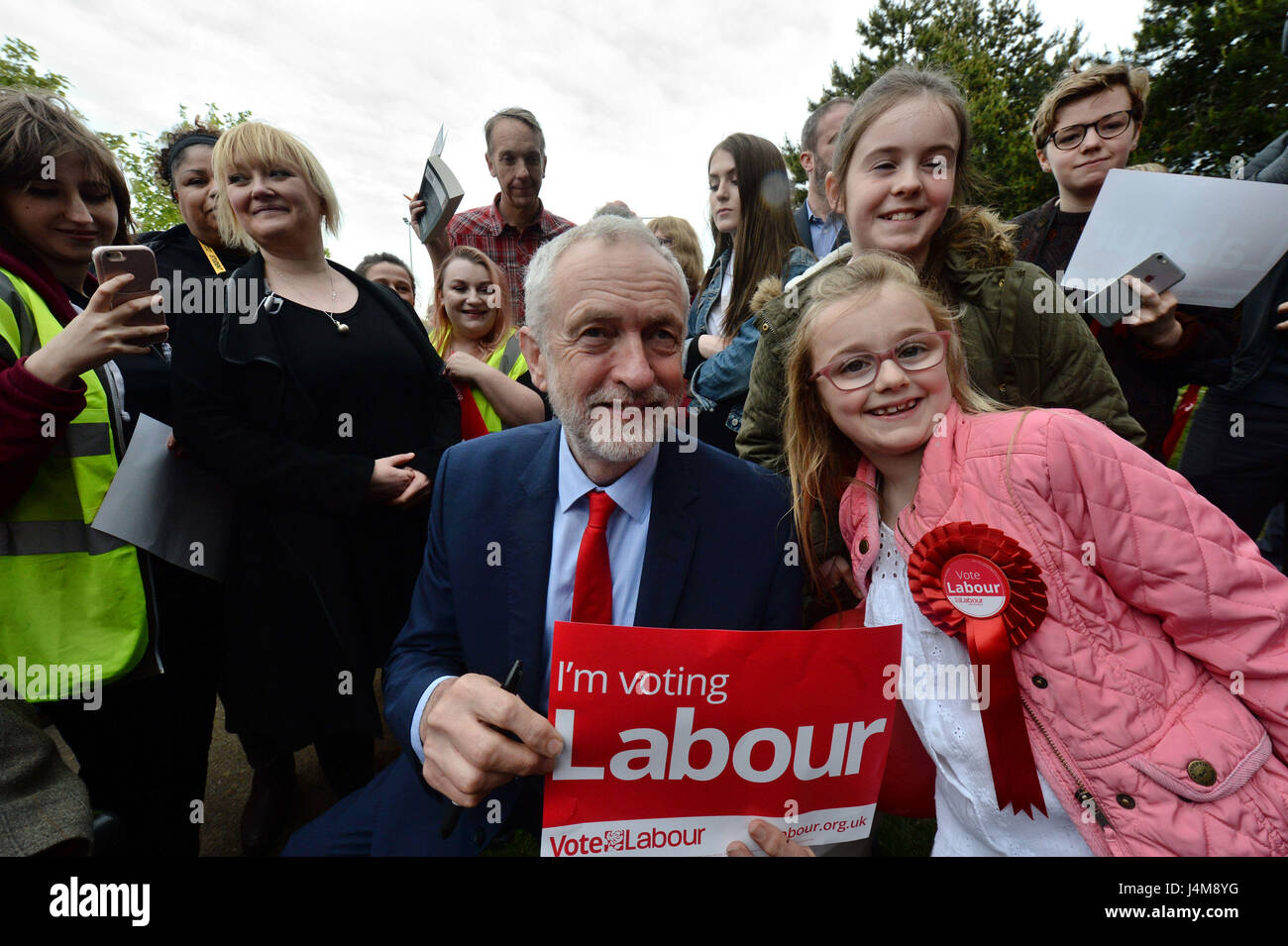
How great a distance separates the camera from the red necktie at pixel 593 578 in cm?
171

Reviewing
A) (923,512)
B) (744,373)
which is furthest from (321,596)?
(923,512)

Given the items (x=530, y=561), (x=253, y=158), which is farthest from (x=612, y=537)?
(x=253, y=158)

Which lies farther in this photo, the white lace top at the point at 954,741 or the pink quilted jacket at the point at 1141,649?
the white lace top at the point at 954,741

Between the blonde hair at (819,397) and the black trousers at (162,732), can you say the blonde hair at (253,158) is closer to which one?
the black trousers at (162,732)

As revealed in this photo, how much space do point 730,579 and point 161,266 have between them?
8.61 feet

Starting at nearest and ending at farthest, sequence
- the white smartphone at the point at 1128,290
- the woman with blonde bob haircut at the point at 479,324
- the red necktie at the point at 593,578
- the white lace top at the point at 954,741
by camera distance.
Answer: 1. the white lace top at the point at 954,741
2. the red necktie at the point at 593,578
3. the white smartphone at the point at 1128,290
4. the woman with blonde bob haircut at the point at 479,324

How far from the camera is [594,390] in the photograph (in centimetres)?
188

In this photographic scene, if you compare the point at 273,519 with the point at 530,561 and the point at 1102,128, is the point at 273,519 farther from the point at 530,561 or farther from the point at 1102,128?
the point at 1102,128

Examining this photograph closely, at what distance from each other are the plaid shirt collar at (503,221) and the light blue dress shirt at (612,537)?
A: 11.4ft

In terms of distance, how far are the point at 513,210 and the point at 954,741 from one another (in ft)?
14.6

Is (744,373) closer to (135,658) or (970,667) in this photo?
(970,667)

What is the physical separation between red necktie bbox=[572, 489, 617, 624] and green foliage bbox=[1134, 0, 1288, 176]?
1962 cm

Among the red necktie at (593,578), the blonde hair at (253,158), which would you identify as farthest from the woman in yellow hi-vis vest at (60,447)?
the red necktie at (593,578)

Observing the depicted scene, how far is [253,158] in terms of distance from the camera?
8.40 ft
